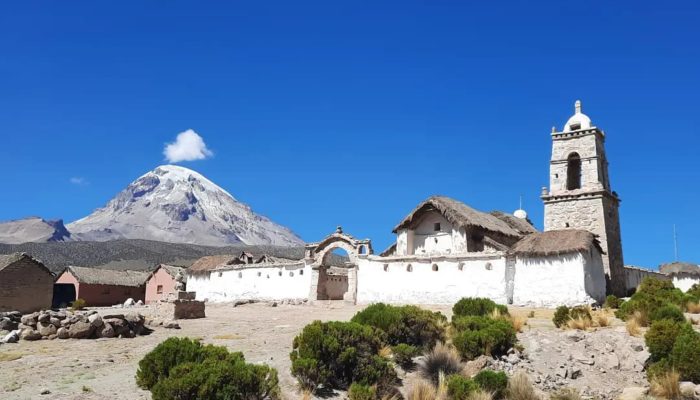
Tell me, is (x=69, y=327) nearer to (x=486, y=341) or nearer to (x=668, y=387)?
(x=486, y=341)

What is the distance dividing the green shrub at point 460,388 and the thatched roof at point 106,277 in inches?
1433

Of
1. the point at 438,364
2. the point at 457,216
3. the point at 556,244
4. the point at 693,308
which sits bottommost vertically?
the point at 438,364

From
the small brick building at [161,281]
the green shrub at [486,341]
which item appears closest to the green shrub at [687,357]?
the green shrub at [486,341]

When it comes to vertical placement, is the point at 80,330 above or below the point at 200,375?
above

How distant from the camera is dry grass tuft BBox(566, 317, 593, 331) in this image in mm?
16812

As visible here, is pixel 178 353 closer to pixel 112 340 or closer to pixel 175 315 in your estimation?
pixel 112 340

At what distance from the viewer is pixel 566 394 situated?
41.0ft

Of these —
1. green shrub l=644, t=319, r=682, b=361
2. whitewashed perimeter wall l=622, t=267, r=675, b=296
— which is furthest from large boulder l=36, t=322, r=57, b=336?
whitewashed perimeter wall l=622, t=267, r=675, b=296

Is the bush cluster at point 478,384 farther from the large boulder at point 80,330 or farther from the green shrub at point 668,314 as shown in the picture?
the large boulder at point 80,330

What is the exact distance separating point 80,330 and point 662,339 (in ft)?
49.0

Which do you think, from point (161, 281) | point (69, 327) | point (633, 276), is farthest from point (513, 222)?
point (69, 327)

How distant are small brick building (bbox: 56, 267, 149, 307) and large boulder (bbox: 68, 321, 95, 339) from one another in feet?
94.1

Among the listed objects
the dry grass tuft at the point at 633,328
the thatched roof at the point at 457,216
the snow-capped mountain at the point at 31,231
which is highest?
the snow-capped mountain at the point at 31,231

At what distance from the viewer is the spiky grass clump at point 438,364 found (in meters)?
13.4
